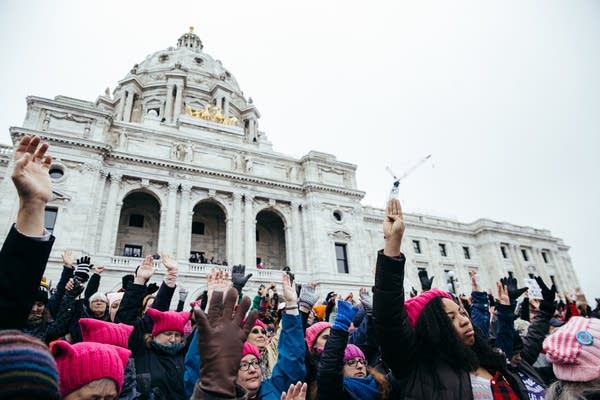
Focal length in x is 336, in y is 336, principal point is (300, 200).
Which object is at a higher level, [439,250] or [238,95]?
[238,95]

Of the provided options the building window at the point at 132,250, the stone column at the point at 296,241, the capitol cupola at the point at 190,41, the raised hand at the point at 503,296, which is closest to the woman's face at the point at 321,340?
the raised hand at the point at 503,296

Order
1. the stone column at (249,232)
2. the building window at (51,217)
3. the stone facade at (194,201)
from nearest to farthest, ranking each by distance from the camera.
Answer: the building window at (51,217)
the stone facade at (194,201)
the stone column at (249,232)

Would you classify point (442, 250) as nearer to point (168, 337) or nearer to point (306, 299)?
point (306, 299)

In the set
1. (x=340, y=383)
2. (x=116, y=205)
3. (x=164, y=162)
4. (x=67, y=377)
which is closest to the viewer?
(x=67, y=377)

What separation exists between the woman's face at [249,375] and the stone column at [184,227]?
58.4ft

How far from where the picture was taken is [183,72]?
41.5 meters

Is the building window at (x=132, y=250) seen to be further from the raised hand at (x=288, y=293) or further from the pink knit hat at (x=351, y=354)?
the pink knit hat at (x=351, y=354)

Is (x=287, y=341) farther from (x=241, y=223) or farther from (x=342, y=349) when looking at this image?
(x=241, y=223)

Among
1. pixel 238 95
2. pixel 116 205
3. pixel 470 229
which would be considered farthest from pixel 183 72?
pixel 470 229

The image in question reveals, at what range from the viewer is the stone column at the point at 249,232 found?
21828 millimetres

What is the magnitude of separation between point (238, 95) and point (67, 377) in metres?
46.3

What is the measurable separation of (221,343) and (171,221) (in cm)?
2002

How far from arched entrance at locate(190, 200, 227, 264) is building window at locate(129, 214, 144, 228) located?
3.43 m

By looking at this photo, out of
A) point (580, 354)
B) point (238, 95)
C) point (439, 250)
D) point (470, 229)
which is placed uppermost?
point (238, 95)
